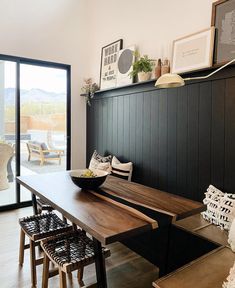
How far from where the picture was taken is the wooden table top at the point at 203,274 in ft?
4.35

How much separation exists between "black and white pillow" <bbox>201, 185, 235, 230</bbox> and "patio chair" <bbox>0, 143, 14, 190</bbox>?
2.95 meters

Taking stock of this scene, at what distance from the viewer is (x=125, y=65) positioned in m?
3.47

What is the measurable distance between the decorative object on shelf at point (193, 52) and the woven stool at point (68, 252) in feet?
6.16

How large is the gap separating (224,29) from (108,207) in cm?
187

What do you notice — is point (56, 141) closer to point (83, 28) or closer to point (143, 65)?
point (83, 28)

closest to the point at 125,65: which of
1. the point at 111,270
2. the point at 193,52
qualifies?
the point at 193,52

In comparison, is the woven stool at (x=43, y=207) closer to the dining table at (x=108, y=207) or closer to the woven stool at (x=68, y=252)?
the dining table at (x=108, y=207)

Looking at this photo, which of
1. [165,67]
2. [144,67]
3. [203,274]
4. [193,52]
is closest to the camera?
[203,274]

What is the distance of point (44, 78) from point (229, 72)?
302cm

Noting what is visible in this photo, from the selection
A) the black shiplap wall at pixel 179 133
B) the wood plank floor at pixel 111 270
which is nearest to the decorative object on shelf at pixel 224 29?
the black shiplap wall at pixel 179 133

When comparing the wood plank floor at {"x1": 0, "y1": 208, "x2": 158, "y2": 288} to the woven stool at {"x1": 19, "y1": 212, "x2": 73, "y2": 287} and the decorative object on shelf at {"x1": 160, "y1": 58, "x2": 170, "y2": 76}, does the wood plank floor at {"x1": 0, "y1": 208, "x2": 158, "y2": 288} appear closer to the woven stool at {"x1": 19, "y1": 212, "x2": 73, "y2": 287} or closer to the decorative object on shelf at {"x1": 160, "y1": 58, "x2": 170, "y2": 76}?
the woven stool at {"x1": 19, "y1": 212, "x2": 73, "y2": 287}

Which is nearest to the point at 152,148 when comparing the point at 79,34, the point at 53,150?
the point at 53,150

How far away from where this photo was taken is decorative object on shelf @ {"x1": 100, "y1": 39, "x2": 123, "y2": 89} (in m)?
3.69

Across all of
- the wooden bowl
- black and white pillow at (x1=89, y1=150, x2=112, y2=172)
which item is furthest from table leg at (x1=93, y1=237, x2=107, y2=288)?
black and white pillow at (x1=89, y1=150, x2=112, y2=172)
